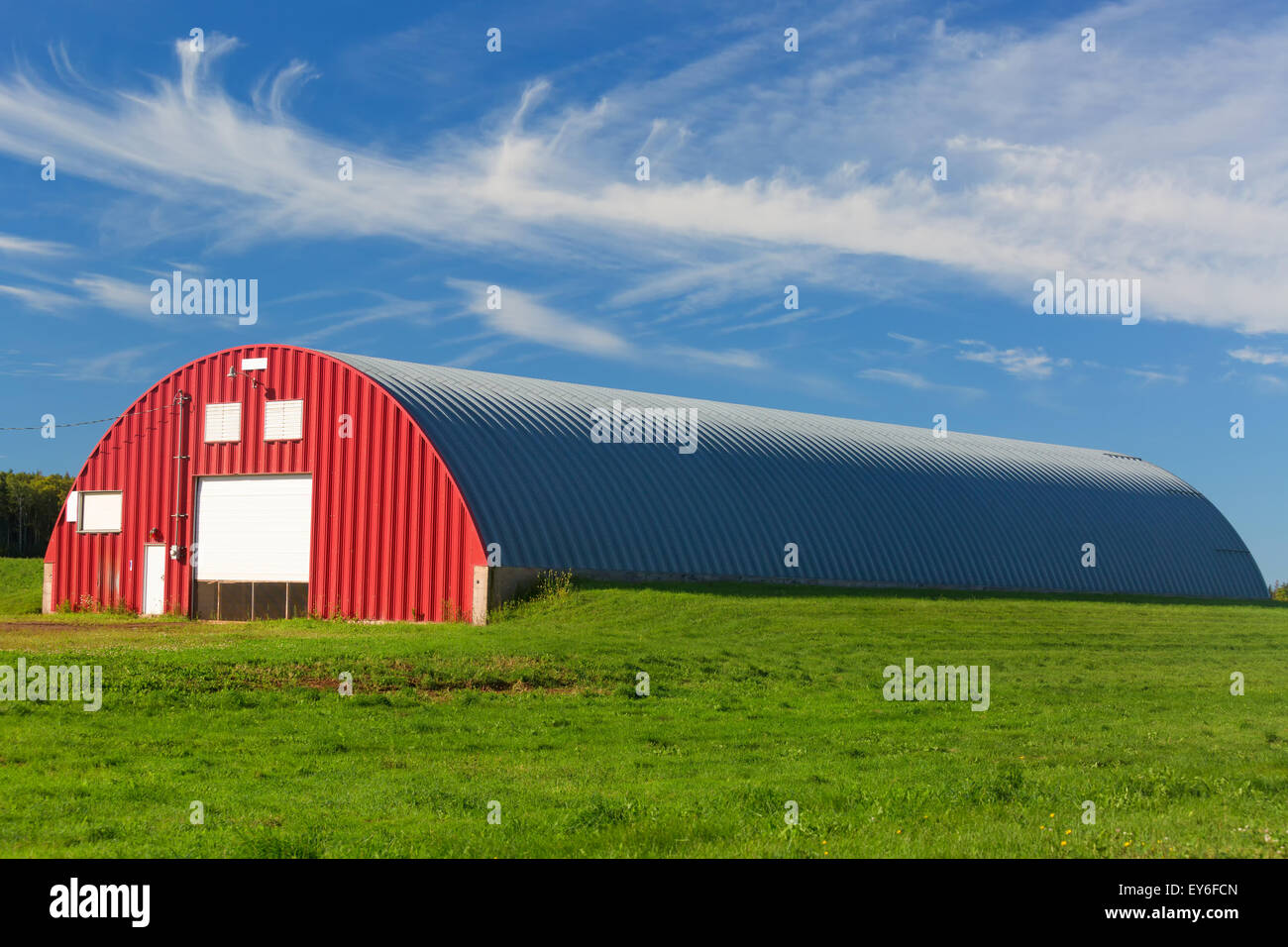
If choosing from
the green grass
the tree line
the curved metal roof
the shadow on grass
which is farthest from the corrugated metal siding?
the tree line

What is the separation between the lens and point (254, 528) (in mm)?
41719

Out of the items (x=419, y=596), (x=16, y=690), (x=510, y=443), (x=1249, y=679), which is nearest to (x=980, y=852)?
(x=16, y=690)

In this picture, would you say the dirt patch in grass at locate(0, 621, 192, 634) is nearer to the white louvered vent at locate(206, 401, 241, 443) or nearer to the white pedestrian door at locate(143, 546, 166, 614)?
the white pedestrian door at locate(143, 546, 166, 614)

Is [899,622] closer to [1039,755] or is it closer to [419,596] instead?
[419,596]

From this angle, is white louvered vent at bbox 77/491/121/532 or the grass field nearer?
the grass field

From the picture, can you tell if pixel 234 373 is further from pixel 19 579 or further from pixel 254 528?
pixel 19 579

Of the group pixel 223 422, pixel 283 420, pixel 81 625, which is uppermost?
pixel 223 422

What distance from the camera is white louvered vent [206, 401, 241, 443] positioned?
42.7 metres

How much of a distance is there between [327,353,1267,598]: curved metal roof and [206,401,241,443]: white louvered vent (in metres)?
4.55

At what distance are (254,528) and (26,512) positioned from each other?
3056 inches

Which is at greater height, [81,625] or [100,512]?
[100,512]

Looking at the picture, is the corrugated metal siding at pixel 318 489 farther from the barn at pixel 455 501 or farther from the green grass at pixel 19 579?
the green grass at pixel 19 579

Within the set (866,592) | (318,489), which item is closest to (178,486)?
(318,489)
